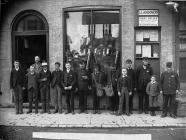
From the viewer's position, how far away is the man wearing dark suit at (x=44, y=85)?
→ 11.5m

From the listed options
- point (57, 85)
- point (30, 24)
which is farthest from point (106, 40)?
point (30, 24)

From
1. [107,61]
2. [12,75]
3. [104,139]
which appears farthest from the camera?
[107,61]

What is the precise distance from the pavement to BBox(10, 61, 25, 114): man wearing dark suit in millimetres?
344

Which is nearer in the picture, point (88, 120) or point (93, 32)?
point (88, 120)

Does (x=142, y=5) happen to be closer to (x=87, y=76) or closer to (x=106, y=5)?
(x=106, y=5)

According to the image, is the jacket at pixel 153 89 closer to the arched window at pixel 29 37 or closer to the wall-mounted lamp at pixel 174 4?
the wall-mounted lamp at pixel 174 4

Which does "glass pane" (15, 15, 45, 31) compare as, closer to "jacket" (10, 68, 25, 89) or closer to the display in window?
"jacket" (10, 68, 25, 89)

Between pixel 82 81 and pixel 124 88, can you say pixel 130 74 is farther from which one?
pixel 82 81

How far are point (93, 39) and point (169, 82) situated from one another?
322cm

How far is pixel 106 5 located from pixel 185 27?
2899 millimetres

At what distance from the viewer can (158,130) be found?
905 cm

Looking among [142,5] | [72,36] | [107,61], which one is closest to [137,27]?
[142,5]

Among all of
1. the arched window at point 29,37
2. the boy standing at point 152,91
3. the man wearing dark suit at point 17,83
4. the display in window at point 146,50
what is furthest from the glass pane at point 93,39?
the man wearing dark suit at point 17,83

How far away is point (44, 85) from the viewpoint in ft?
37.7
